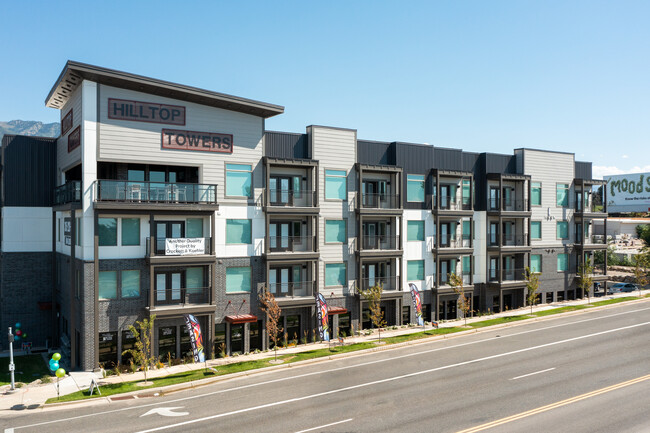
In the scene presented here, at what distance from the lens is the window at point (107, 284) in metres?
30.4

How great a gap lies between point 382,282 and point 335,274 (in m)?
4.37

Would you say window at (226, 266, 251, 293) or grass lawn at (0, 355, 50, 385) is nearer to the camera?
grass lawn at (0, 355, 50, 385)

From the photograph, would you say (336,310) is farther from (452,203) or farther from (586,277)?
(586,277)

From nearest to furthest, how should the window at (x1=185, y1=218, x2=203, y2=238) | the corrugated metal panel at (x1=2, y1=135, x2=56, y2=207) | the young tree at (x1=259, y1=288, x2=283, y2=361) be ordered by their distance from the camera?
the window at (x1=185, y1=218, x2=203, y2=238) < the young tree at (x1=259, y1=288, x2=283, y2=361) < the corrugated metal panel at (x1=2, y1=135, x2=56, y2=207)

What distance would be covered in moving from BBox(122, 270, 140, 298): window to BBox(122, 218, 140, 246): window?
5.89 ft

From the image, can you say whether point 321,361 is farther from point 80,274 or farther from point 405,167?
point 405,167

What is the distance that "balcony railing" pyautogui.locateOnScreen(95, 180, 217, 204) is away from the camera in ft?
98.9

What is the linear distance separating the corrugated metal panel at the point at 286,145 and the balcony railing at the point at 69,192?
39.5 ft

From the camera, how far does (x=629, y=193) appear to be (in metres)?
121

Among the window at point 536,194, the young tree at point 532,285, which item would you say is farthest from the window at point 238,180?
the window at point 536,194

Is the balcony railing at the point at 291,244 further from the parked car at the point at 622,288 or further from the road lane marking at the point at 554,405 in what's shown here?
the parked car at the point at 622,288

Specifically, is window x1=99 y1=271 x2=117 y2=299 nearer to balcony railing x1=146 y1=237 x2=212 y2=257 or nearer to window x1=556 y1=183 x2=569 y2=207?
balcony railing x1=146 y1=237 x2=212 y2=257

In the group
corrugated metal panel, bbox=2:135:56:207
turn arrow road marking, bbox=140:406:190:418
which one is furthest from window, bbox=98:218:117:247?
turn arrow road marking, bbox=140:406:190:418

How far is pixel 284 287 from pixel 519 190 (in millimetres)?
26182
